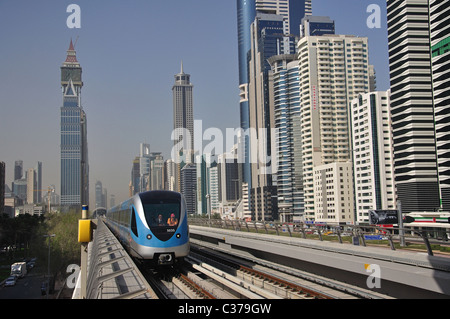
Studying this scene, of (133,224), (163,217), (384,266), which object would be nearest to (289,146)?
(133,224)

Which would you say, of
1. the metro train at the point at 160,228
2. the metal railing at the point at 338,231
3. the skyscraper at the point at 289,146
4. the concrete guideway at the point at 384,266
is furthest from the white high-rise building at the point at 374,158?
the metro train at the point at 160,228

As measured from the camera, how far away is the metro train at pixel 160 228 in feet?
53.6

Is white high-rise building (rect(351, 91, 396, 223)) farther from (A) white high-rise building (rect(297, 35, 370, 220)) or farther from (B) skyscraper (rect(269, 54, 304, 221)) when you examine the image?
(B) skyscraper (rect(269, 54, 304, 221))

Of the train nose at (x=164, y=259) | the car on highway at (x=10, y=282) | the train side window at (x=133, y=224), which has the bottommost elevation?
the car on highway at (x=10, y=282)

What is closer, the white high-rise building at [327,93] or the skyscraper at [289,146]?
the white high-rise building at [327,93]

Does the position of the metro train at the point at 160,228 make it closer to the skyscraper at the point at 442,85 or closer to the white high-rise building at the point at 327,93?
the skyscraper at the point at 442,85

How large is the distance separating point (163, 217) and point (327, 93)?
120 metres

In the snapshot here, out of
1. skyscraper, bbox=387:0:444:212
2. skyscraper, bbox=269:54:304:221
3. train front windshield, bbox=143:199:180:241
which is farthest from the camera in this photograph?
skyscraper, bbox=269:54:304:221

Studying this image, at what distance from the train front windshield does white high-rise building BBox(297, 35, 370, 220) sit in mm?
113757

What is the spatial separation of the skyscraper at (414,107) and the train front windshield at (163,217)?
286 feet

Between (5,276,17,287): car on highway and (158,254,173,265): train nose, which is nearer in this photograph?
(158,254,173,265): train nose

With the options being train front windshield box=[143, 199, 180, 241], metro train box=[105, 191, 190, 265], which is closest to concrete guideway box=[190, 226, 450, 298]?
metro train box=[105, 191, 190, 265]

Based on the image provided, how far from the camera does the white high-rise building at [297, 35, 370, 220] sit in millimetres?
130750
